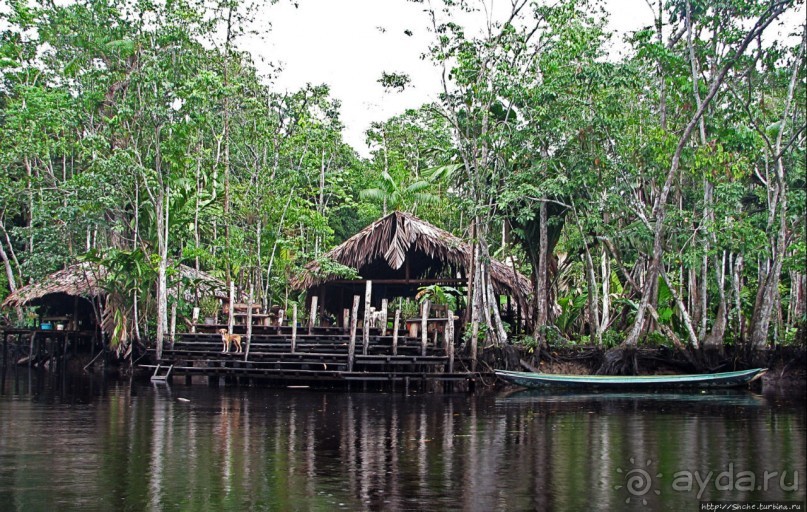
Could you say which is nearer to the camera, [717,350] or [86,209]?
[717,350]

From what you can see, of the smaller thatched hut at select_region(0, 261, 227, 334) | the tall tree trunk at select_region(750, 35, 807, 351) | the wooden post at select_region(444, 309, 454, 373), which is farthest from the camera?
the smaller thatched hut at select_region(0, 261, 227, 334)

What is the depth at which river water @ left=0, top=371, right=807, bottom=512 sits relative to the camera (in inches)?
319

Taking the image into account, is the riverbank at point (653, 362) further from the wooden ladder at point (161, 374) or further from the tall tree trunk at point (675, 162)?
the wooden ladder at point (161, 374)

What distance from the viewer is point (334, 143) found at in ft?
100

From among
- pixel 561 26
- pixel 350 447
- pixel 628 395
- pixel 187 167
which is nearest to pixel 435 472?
pixel 350 447

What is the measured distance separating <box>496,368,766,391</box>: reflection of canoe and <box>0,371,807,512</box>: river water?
118cm

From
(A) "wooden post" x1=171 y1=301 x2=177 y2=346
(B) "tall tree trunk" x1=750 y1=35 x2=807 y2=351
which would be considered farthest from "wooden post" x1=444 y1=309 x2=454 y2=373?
(A) "wooden post" x1=171 y1=301 x2=177 y2=346

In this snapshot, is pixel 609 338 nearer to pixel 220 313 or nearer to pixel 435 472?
pixel 220 313

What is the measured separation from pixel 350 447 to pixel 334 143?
20.5 metres

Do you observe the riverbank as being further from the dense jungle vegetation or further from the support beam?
the support beam

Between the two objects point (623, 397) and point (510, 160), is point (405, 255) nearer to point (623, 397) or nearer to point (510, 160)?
point (510, 160)

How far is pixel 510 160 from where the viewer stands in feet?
74.4

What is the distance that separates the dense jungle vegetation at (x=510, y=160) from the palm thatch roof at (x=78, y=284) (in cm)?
91

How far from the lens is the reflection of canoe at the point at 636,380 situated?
18.7 metres
